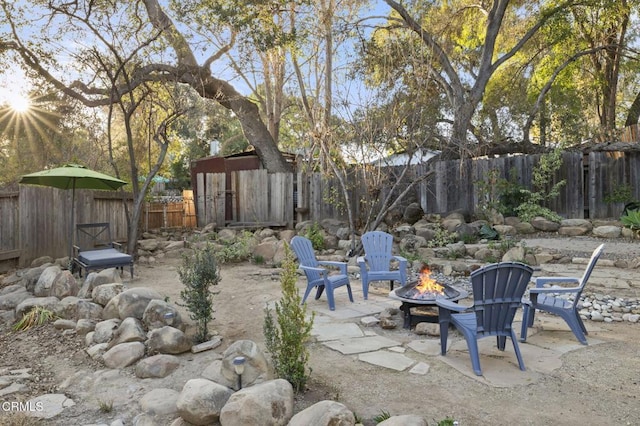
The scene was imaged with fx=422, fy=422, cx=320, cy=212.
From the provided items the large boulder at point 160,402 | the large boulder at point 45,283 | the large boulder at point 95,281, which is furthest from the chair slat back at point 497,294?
the large boulder at point 45,283

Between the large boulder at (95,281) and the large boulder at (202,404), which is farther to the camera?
the large boulder at (95,281)

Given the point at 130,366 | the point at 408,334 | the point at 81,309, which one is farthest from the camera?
the point at 81,309

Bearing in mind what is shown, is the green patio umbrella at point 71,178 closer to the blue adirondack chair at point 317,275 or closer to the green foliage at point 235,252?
the green foliage at point 235,252

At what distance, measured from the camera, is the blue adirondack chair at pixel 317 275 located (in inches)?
188

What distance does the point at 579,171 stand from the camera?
902 cm

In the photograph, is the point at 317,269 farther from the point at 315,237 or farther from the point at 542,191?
the point at 542,191

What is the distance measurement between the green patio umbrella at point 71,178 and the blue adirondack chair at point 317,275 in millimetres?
3613

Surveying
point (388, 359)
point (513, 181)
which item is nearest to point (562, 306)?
point (388, 359)

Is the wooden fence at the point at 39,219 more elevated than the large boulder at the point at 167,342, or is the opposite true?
the wooden fence at the point at 39,219

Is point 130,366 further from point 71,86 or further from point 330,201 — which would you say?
point 71,86

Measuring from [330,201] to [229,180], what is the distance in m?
3.19

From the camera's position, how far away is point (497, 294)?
121 inches

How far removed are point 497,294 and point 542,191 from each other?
6.82 m

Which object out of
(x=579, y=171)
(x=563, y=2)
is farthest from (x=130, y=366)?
(x=563, y=2)
